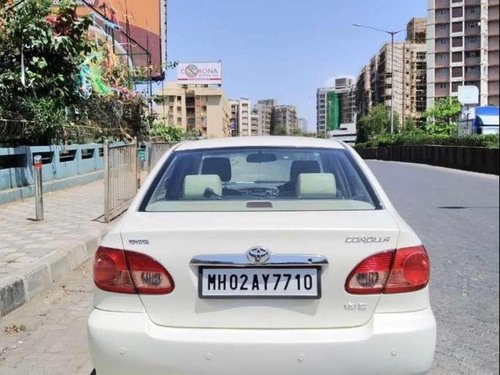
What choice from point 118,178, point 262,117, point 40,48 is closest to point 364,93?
point 262,117

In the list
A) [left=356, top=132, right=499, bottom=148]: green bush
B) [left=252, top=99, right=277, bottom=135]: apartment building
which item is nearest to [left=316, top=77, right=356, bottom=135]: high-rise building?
[left=252, top=99, right=277, bottom=135]: apartment building

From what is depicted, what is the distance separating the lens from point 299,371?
2.56 metres

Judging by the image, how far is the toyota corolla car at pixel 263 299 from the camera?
8.48 feet

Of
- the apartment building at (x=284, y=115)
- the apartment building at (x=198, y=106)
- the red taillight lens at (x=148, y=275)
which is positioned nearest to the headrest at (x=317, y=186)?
the red taillight lens at (x=148, y=275)

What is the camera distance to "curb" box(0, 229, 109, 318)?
5.21 metres

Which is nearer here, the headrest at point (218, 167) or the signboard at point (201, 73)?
the headrest at point (218, 167)

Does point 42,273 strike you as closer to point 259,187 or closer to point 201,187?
point 259,187

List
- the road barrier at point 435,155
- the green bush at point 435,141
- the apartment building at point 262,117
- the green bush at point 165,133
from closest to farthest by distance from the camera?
the road barrier at point 435,155 < the green bush at point 435,141 < the green bush at point 165,133 < the apartment building at point 262,117

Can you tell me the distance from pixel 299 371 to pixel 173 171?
171 centimetres

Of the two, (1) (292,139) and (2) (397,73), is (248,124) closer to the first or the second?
(2) (397,73)

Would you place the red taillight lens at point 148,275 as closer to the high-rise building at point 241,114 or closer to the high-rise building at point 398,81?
the high-rise building at point 398,81

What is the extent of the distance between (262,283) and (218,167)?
1.54 m

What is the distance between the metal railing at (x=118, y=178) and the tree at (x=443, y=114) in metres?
42.9

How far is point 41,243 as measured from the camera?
7.36 meters
